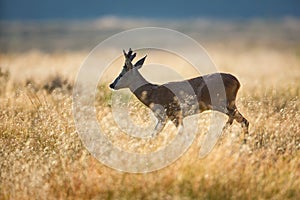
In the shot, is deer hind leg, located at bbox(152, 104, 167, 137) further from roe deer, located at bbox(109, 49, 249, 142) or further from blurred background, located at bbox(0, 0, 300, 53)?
blurred background, located at bbox(0, 0, 300, 53)

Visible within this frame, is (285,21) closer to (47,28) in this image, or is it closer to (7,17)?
(47,28)

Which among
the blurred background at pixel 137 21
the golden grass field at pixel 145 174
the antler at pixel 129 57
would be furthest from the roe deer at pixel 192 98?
the blurred background at pixel 137 21

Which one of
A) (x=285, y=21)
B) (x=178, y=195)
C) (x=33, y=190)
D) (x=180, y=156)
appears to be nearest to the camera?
(x=178, y=195)

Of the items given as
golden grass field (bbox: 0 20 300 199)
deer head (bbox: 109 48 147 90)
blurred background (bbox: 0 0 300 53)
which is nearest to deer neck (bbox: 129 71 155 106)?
deer head (bbox: 109 48 147 90)

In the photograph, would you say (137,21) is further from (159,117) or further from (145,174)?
(145,174)

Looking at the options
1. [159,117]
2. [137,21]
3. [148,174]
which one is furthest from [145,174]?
[137,21]

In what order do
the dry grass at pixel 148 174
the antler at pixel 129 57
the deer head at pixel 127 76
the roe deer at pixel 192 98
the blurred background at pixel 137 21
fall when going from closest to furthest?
the dry grass at pixel 148 174 → the roe deer at pixel 192 98 → the antler at pixel 129 57 → the deer head at pixel 127 76 → the blurred background at pixel 137 21

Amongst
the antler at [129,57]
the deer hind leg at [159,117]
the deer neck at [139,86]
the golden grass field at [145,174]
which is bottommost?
the golden grass field at [145,174]

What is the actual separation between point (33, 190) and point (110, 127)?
207cm

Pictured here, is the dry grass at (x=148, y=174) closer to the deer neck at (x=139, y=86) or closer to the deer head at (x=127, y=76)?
the deer neck at (x=139, y=86)

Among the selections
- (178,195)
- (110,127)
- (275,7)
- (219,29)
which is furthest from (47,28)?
(178,195)

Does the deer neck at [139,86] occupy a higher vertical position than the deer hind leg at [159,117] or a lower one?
higher

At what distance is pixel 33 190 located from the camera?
706 centimetres

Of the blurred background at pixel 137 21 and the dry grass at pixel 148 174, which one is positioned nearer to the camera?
the dry grass at pixel 148 174
